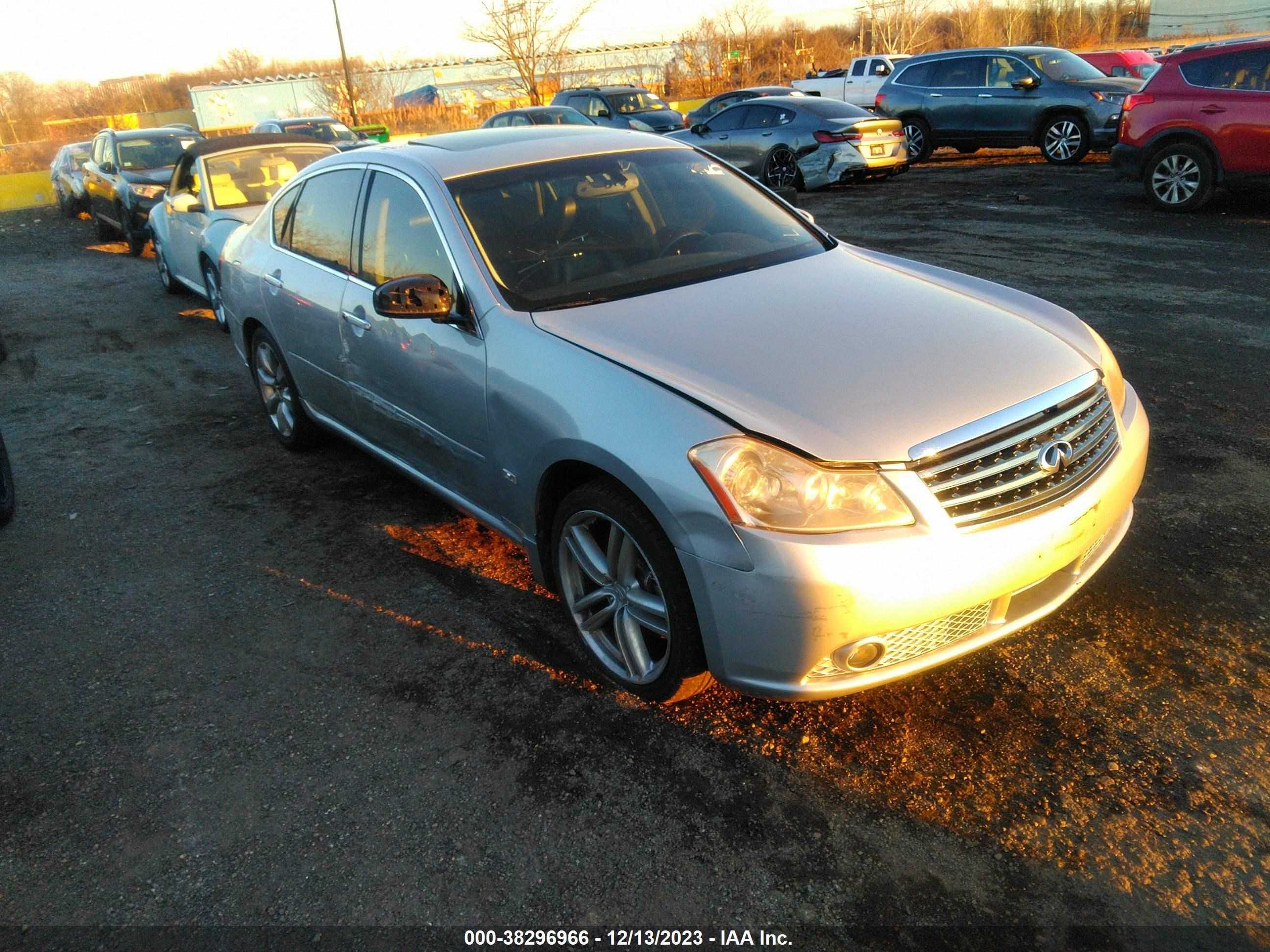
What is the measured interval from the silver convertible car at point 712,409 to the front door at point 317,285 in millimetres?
33

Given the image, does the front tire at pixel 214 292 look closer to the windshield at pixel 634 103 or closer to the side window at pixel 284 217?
the side window at pixel 284 217

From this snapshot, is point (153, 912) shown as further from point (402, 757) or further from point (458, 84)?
point (458, 84)

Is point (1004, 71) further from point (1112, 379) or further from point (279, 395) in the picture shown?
point (1112, 379)

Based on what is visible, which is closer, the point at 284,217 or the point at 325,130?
the point at 284,217

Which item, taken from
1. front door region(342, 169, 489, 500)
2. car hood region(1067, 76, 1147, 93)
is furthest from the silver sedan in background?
front door region(342, 169, 489, 500)

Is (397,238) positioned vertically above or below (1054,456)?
above

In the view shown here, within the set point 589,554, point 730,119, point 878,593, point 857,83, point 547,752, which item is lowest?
point 547,752

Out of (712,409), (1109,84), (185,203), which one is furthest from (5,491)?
(1109,84)

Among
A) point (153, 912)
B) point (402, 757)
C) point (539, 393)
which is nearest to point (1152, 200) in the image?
point (539, 393)

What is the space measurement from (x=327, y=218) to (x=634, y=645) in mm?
2800

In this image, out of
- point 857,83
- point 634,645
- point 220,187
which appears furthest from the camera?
point 857,83

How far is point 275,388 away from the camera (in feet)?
17.7

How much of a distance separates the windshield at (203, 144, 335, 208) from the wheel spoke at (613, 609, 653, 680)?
729 centimetres

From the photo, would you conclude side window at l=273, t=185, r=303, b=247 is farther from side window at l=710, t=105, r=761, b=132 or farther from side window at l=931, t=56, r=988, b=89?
side window at l=931, t=56, r=988, b=89
